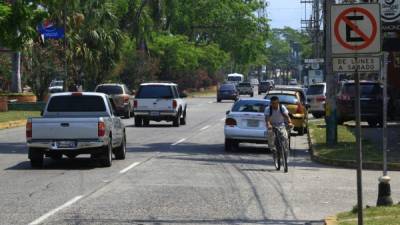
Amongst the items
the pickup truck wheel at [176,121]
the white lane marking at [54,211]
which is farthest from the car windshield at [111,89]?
the white lane marking at [54,211]

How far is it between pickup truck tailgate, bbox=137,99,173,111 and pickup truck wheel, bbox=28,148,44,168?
16.9 metres

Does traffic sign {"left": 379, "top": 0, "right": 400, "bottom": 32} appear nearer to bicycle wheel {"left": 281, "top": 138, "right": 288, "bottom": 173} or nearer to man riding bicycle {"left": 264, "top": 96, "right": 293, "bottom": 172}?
man riding bicycle {"left": 264, "top": 96, "right": 293, "bottom": 172}

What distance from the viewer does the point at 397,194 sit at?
1407 cm

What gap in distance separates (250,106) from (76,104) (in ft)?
20.2

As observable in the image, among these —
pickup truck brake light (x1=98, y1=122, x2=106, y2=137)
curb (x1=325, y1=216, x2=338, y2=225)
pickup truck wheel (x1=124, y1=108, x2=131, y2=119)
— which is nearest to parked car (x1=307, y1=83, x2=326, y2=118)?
pickup truck wheel (x1=124, y1=108, x2=131, y2=119)

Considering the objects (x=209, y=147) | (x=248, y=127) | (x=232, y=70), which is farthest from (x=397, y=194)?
(x=232, y=70)

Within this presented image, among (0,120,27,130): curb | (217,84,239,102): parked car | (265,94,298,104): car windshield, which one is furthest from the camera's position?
(217,84,239,102): parked car

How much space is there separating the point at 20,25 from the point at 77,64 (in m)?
30.3

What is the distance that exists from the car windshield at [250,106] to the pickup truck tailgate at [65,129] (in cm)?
690

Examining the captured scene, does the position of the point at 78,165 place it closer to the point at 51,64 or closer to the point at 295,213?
the point at 295,213

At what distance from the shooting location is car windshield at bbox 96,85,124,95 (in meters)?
41.4

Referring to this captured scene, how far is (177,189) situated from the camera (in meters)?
14.2

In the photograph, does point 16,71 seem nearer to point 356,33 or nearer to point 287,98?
point 287,98

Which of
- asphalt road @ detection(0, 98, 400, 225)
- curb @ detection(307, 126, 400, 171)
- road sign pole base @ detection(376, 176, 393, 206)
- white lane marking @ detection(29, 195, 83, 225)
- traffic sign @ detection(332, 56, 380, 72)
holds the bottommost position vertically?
curb @ detection(307, 126, 400, 171)
